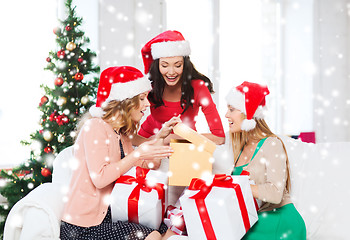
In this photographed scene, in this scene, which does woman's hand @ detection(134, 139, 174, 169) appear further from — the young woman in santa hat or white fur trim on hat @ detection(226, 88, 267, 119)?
white fur trim on hat @ detection(226, 88, 267, 119)

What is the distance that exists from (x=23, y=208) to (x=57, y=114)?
114cm

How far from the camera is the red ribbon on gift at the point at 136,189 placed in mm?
1651

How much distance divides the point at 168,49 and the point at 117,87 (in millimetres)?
504

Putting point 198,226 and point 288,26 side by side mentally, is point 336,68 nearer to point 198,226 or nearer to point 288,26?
point 288,26

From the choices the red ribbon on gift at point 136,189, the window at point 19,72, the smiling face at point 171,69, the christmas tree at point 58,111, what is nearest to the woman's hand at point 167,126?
the red ribbon on gift at point 136,189

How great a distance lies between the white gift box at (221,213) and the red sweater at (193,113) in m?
0.63

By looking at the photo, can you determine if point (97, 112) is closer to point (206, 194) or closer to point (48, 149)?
point (206, 194)

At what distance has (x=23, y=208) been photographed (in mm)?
1650

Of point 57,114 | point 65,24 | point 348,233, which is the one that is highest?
point 65,24

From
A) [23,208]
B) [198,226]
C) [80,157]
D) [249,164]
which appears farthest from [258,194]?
[23,208]

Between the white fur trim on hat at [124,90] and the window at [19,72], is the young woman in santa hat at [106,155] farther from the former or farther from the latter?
the window at [19,72]

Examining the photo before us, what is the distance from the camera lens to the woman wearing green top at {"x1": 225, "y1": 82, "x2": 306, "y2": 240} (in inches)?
66.2

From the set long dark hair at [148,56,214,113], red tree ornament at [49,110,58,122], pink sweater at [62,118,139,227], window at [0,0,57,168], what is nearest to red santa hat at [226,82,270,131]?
long dark hair at [148,56,214,113]

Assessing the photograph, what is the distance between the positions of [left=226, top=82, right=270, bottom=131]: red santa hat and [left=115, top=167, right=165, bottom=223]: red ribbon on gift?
20.6 inches
